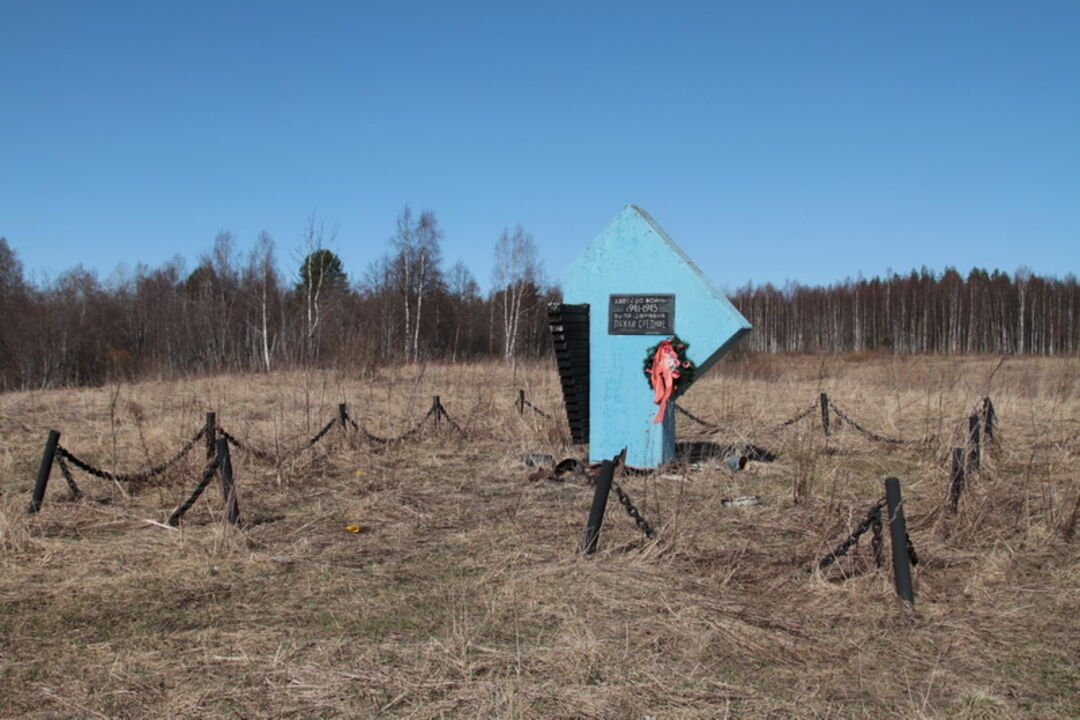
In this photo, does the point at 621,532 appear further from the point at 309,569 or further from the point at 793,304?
the point at 793,304

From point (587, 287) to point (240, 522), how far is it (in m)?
4.29

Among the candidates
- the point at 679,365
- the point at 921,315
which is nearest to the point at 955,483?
the point at 679,365

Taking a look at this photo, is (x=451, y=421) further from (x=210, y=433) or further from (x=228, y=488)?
(x=228, y=488)

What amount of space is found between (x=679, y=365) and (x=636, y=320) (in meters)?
0.73

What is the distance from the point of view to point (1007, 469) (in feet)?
28.7

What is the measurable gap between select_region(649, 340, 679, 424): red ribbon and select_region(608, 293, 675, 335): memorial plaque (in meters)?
0.20

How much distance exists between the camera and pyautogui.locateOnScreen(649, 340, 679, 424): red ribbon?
8297 millimetres

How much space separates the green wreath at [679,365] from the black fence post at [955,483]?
9.53ft

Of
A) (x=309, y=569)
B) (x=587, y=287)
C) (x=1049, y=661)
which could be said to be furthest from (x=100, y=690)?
(x=587, y=287)

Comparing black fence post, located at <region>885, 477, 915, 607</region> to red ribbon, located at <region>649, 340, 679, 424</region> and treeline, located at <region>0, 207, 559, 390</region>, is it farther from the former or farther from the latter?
treeline, located at <region>0, 207, 559, 390</region>

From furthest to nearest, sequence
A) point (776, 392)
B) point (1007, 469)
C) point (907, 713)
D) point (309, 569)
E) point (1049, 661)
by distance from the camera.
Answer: point (776, 392) < point (1007, 469) < point (309, 569) < point (1049, 661) < point (907, 713)

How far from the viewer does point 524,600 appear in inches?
183

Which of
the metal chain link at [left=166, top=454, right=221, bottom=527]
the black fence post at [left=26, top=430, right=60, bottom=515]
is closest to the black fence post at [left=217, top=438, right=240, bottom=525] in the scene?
the metal chain link at [left=166, top=454, right=221, bottom=527]

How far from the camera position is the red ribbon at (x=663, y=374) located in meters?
8.30
